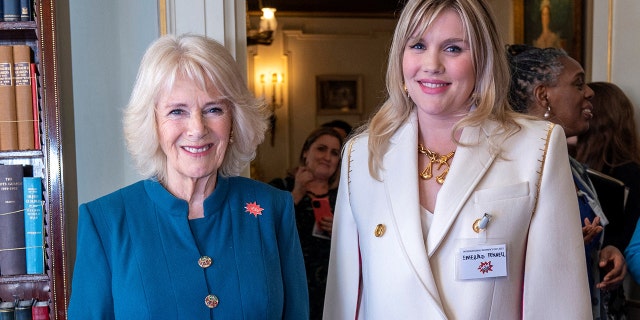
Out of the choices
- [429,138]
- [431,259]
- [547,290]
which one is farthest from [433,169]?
[547,290]

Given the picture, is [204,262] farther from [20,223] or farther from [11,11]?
[11,11]

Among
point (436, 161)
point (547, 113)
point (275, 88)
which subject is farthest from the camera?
point (275, 88)

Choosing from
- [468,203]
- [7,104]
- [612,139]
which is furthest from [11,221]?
[612,139]

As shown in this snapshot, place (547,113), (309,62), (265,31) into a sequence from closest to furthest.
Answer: (547,113) < (265,31) < (309,62)

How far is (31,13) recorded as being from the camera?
2980 mm

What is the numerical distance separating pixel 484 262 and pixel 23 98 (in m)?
1.92

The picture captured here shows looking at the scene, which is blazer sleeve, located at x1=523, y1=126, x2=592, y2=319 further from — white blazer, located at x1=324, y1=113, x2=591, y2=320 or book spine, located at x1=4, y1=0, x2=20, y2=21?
book spine, located at x1=4, y1=0, x2=20, y2=21

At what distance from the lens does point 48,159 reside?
297cm

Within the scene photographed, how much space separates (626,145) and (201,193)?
2.47m

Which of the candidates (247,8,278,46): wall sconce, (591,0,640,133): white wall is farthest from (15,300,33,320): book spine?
(247,8,278,46): wall sconce

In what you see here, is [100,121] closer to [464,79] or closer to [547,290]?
[464,79]

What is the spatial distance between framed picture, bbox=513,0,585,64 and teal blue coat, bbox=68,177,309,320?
14.7 ft

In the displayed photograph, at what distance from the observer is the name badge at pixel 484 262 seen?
199 cm

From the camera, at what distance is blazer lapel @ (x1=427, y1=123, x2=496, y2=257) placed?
2.05 metres
